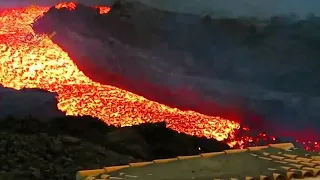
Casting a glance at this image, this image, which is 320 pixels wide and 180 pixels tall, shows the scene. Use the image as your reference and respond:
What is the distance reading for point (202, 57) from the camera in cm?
693

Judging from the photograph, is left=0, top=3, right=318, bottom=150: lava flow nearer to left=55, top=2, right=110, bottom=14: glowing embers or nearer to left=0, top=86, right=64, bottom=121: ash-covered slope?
left=55, top=2, right=110, bottom=14: glowing embers

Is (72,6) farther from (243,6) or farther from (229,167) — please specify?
(229,167)

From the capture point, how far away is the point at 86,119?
6371mm

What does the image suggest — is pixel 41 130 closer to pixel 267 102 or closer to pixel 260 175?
pixel 267 102

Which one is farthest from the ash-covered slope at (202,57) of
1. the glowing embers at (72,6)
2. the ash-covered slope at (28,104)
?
the ash-covered slope at (28,104)

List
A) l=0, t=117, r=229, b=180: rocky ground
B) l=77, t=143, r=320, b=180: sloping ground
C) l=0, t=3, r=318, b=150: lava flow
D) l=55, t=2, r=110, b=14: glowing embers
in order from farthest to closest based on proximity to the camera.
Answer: l=55, t=2, r=110, b=14: glowing embers, l=0, t=3, r=318, b=150: lava flow, l=0, t=117, r=229, b=180: rocky ground, l=77, t=143, r=320, b=180: sloping ground

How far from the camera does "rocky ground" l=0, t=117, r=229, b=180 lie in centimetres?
445

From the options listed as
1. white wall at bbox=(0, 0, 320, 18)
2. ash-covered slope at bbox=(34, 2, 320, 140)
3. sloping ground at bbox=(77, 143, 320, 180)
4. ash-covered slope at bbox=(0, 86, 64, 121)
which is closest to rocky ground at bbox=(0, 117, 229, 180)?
ash-covered slope at bbox=(0, 86, 64, 121)

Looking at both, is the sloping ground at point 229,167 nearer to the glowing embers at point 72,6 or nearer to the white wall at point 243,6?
the white wall at point 243,6

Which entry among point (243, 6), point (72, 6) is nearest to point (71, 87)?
point (72, 6)

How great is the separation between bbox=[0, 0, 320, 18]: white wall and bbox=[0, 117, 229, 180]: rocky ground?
174cm

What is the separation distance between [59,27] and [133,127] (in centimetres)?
211

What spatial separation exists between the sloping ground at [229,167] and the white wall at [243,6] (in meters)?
3.99

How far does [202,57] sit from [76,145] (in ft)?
8.42
